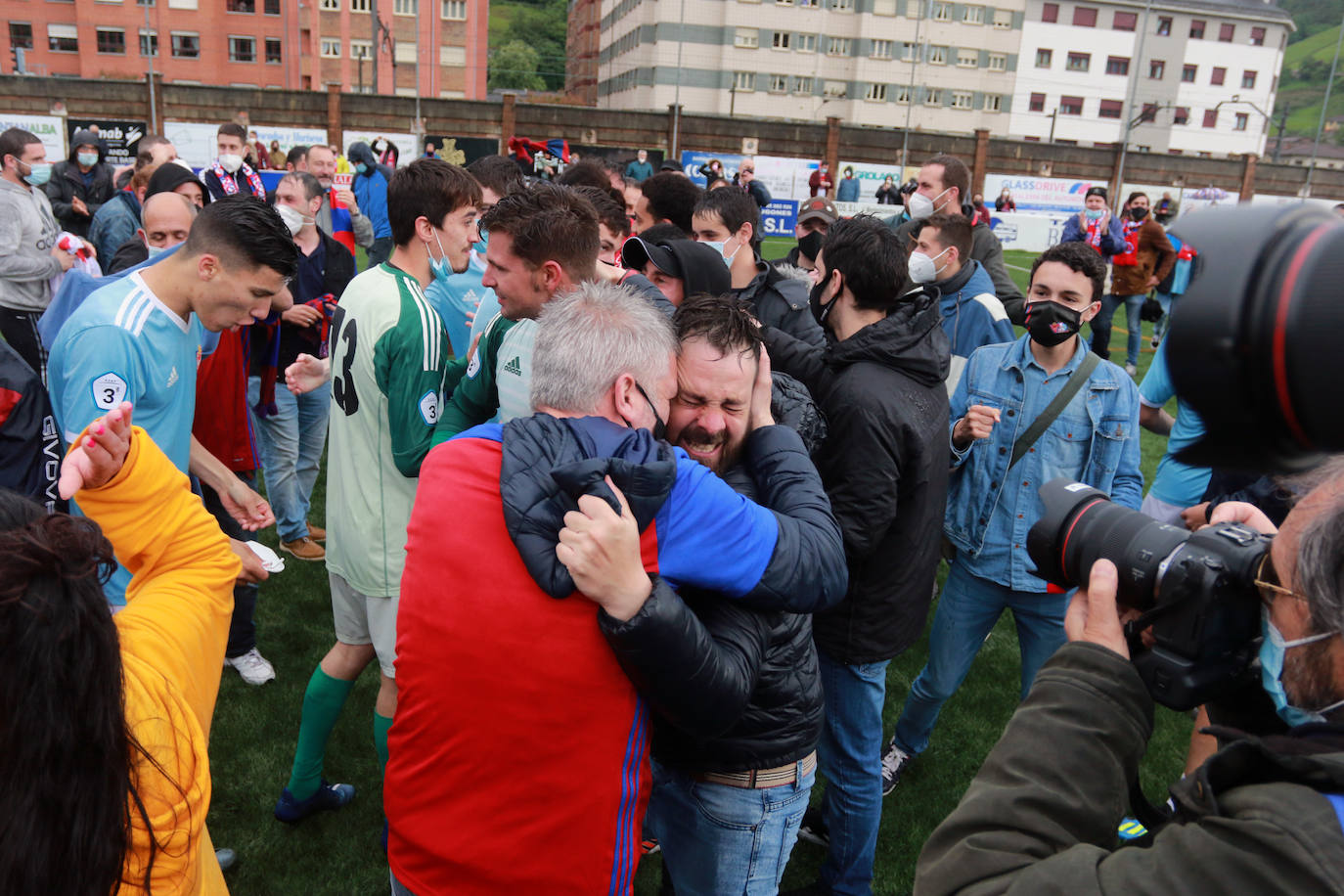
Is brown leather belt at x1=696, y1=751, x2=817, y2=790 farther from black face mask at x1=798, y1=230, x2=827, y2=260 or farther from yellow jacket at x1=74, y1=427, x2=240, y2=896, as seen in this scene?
black face mask at x1=798, y1=230, x2=827, y2=260

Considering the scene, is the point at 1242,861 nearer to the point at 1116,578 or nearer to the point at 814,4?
the point at 1116,578

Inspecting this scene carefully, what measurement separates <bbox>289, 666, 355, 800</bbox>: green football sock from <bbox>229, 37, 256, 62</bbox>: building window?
2411 inches

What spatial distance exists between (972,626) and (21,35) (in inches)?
2660

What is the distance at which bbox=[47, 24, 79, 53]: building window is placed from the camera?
5119 cm

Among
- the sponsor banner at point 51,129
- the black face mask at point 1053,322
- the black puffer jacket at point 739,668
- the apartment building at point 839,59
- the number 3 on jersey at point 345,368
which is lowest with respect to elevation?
the black puffer jacket at point 739,668

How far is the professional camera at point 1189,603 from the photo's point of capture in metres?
1.27

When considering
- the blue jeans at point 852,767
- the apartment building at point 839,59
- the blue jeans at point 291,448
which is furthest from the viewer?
the apartment building at point 839,59

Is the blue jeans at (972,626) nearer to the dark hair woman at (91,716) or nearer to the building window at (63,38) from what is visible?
the dark hair woman at (91,716)

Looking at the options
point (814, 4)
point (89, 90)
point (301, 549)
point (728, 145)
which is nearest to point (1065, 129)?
point (814, 4)

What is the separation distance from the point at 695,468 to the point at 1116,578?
30.2 inches

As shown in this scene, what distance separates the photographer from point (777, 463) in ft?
6.89

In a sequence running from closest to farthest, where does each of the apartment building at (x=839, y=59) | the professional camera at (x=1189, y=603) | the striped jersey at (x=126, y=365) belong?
the professional camera at (x=1189, y=603), the striped jersey at (x=126, y=365), the apartment building at (x=839, y=59)

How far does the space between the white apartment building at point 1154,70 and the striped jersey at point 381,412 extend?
65.2 metres

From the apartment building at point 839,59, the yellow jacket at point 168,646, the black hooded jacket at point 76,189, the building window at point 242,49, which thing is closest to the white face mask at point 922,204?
the yellow jacket at point 168,646
